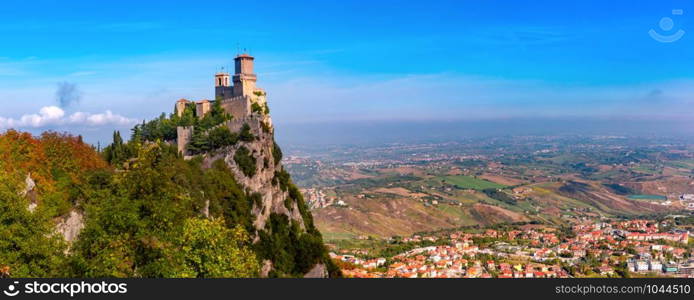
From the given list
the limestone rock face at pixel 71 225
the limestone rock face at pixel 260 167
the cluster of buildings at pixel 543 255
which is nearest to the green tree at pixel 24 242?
the limestone rock face at pixel 71 225

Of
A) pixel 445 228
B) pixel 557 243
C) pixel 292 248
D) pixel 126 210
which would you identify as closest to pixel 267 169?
pixel 292 248

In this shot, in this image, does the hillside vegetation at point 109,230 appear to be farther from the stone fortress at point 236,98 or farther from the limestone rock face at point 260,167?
the stone fortress at point 236,98

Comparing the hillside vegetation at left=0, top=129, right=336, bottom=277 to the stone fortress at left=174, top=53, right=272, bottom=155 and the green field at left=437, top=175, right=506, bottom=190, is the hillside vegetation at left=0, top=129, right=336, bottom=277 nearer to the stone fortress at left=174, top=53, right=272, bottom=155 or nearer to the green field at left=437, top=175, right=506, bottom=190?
the stone fortress at left=174, top=53, right=272, bottom=155

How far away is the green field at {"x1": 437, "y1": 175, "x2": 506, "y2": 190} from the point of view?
177 m

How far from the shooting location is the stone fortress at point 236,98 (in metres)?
41.3

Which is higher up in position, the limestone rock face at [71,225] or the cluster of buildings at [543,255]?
the limestone rock face at [71,225]

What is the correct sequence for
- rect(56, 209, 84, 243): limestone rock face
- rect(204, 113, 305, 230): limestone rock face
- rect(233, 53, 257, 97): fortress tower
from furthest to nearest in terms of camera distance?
rect(233, 53, 257, 97): fortress tower < rect(204, 113, 305, 230): limestone rock face < rect(56, 209, 84, 243): limestone rock face

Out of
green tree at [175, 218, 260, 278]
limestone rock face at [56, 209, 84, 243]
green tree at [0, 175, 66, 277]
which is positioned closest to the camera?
green tree at [0, 175, 66, 277]

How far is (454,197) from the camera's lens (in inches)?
6053

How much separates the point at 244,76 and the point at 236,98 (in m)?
2.34

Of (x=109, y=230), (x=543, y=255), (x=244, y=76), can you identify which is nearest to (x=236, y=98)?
(x=244, y=76)

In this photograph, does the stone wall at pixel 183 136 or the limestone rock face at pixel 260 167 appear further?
the stone wall at pixel 183 136

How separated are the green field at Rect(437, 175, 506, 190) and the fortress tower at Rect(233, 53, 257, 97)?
137374mm

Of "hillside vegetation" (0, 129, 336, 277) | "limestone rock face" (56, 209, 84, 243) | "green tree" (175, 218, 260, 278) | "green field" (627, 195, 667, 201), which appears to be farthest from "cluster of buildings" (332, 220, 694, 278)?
"green field" (627, 195, 667, 201)
